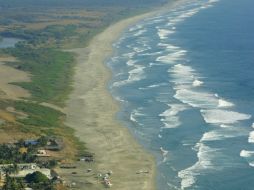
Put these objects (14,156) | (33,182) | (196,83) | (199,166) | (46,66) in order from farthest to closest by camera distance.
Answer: (46,66), (196,83), (14,156), (199,166), (33,182)

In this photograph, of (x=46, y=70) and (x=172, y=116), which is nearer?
(x=172, y=116)


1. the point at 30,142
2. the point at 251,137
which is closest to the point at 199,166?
the point at 251,137

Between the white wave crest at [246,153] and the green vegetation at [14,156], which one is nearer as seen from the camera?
the green vegetation at [14,156]

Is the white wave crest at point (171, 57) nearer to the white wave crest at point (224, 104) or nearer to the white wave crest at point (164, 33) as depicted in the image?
the white wave crest at point (164, 33)

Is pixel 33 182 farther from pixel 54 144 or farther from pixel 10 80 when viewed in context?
pixel 10 80

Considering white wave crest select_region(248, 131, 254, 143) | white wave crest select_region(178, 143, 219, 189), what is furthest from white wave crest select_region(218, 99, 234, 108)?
white wave crest select_region(178, 143, 219, 189)

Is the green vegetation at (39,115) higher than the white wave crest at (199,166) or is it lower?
lower

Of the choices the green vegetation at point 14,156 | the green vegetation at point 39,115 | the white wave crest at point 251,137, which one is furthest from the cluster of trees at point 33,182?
the white wave crest at point 251,137

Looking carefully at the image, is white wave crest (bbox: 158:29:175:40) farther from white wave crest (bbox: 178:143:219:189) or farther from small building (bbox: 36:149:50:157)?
small building (bbox: 36:149:50:157)
